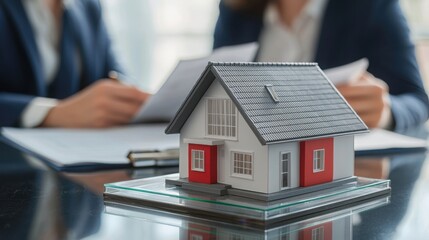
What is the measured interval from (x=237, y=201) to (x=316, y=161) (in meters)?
0.10

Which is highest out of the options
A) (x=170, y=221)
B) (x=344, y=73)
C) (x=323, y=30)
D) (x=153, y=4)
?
(x=153, y=4)

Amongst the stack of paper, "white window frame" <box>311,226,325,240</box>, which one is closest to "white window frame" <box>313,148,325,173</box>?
"white window frame" <box>311,226,325,240</box>

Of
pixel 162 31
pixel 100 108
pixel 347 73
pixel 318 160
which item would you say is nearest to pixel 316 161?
pixel 318 160

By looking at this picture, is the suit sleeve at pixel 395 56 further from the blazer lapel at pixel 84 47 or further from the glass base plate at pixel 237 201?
the glass base plate at pixel 237 201

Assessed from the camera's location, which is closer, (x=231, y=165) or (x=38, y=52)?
(x=231, y=165)

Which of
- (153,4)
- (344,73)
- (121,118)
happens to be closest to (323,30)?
(344,73)

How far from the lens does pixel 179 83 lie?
1.13 meters

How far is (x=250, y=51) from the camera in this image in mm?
1219

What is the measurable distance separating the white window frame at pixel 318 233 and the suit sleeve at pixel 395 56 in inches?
45.2

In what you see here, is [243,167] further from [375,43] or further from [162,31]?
[162,31]

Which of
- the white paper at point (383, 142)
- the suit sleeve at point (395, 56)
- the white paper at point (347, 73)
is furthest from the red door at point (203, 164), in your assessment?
the suit sleeve at point (395, 56)

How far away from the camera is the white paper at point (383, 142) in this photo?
1.02 m

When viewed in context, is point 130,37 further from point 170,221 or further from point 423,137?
point 170,221

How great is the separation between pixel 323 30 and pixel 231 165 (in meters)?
1.34
